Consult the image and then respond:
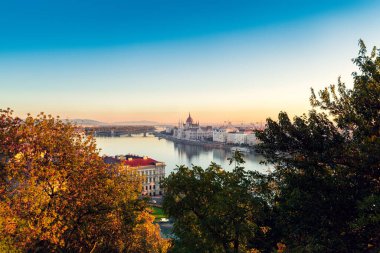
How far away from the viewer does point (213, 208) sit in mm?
12656

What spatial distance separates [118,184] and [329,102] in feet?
28.5

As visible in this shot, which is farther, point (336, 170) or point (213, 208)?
point (213, 208)

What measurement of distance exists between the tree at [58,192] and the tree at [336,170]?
633cm

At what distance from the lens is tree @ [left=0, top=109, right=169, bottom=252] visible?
1070 cm

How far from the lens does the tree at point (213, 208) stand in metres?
12.1

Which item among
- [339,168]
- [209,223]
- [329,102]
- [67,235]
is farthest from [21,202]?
[329,102]

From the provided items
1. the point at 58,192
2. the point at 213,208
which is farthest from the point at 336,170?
the point at 58,192

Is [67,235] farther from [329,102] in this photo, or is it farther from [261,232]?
[329,102]

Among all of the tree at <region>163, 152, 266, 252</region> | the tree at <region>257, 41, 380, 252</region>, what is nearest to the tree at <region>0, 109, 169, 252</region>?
the tree at <region>163, 152, 266, 252</region>

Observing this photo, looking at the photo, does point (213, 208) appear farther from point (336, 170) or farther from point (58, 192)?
point (58, 192)

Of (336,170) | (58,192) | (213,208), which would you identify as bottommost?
(213,208)

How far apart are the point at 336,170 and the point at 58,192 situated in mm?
9604

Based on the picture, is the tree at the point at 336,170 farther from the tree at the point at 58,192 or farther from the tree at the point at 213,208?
the tree at the point at 58,192

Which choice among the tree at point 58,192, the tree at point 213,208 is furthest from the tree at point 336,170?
the tree at point 58,192
